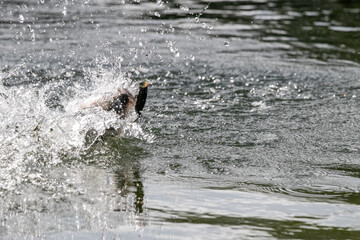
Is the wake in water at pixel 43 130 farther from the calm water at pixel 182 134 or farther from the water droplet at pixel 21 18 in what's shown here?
the water droplet at pixel 21 18

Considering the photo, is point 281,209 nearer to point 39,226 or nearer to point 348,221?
point 348,221

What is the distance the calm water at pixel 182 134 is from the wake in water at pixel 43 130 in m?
0.01

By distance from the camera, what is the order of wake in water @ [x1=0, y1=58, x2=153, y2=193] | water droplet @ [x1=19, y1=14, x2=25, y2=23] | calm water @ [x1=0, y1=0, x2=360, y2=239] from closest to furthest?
1. calm water @ [x1=0, y1=0, x2=360, y2=239]
2. wake in water @ [x1=0, y1=58, x2=153, y2=193]
3. water droplet @ [x1=19, y1=14, x2=25, y2=23]

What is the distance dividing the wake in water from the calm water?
0.01m

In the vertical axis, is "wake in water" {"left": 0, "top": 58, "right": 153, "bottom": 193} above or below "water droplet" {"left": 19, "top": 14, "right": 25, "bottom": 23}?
below

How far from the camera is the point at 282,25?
1075 cm

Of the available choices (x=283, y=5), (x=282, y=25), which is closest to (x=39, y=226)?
(x=282, y=25)

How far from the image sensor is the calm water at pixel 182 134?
4332mm

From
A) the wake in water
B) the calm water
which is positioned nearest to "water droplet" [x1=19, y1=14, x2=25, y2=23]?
the calm water

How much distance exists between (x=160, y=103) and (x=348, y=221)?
115 inches

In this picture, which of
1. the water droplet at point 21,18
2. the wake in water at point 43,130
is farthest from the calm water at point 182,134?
the water droplet at point 21,18

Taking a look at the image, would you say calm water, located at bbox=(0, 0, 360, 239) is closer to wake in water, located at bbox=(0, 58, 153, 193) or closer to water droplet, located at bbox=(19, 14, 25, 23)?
wake in water, located at bbox=(0, 58, 153, 193)

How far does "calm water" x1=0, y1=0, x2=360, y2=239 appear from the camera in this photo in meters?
4.33

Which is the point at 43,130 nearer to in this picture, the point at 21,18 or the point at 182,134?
the point at 182,134
